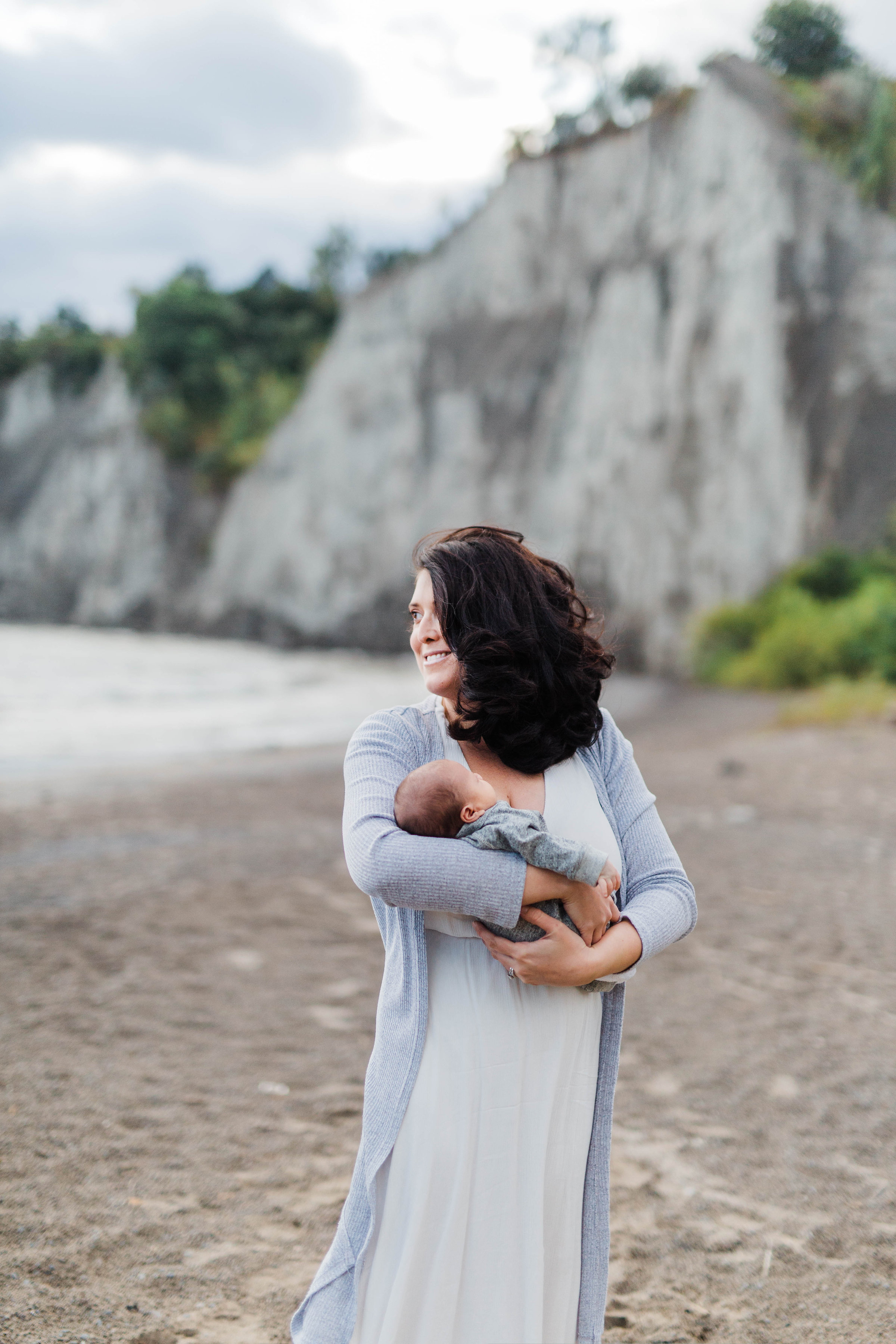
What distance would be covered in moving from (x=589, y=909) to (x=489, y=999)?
226 mm

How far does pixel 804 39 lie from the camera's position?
20266 millimetres

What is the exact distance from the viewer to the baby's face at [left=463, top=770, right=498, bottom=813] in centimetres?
173

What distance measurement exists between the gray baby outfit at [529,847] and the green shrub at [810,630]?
13372 millimetres

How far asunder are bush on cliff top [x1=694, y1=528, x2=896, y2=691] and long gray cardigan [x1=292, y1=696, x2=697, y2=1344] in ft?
43.0

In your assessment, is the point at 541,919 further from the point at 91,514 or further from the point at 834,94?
the point at 91,514

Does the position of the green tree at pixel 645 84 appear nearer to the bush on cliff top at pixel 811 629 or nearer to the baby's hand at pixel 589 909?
the bush on cliff top at pixel 811 629

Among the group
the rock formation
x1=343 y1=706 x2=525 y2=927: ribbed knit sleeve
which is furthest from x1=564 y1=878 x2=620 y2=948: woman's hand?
the rock formation

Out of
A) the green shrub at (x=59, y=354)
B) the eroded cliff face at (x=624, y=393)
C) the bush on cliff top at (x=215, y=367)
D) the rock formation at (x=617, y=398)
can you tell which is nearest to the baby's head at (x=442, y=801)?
the eroded cliff face at (x=624, y=393)

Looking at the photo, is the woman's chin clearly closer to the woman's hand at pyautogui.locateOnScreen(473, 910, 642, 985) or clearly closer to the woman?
the woman

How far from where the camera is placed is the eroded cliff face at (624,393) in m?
18.6

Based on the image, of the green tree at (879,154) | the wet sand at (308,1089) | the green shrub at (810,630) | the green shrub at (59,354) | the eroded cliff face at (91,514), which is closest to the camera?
the wet sand at (308,1089)

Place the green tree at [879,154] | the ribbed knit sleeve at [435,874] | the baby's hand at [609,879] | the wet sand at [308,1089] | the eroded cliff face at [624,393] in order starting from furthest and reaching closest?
1. the eroded cliff face at [624,393]
2. the green tree at [879,154]
3. the wet sand at [308,1089]
4. the baby's hand at [609,879]
5. the ribbed knit sleeve at [435,874]

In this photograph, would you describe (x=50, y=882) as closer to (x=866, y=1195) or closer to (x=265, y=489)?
(x=866, y=1195)

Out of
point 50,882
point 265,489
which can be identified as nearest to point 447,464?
point 265,489
